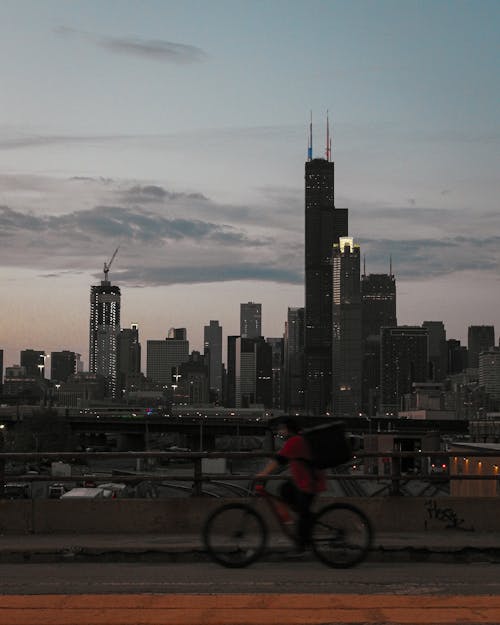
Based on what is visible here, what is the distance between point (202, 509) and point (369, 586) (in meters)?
4.40

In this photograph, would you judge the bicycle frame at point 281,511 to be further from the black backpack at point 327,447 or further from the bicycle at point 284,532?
the black backpack at point 327,447

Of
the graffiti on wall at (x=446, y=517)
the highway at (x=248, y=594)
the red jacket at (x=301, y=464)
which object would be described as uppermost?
the red jacket at (x=301, y=464)

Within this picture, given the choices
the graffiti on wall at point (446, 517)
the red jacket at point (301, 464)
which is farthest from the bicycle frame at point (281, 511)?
the graffiti on wall at point (446, 517)

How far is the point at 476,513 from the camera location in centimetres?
1379

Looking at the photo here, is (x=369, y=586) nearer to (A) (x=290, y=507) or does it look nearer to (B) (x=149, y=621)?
(A) (x=290, y=507)

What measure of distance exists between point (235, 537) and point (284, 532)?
55cm

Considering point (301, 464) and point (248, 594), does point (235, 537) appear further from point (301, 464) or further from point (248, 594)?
point (248, 594)

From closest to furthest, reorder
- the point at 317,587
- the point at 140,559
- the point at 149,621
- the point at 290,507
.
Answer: the point at 149,621 → the point at 317,587 → the point at 290,507 → the point at 140,559

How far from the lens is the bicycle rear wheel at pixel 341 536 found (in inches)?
428

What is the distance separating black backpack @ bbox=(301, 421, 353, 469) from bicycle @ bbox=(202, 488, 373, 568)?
0.59 m

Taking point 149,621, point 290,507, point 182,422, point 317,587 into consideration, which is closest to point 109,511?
point 290,507

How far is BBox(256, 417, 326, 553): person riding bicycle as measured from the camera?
10.7 metres

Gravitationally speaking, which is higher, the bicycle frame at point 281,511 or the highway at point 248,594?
the bicycle frame at point 281,511

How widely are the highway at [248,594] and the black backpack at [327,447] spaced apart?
3.91ft
